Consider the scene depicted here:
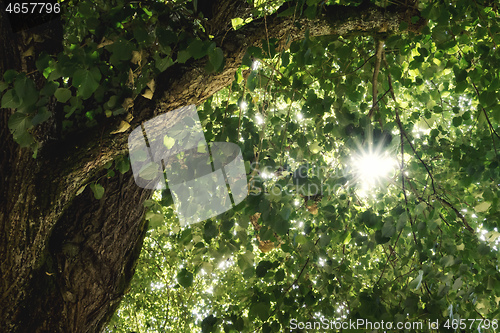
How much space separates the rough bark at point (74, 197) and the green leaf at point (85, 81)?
0.49 metres

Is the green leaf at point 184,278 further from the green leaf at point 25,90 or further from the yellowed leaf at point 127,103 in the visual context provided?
the green leaf at point 25,90

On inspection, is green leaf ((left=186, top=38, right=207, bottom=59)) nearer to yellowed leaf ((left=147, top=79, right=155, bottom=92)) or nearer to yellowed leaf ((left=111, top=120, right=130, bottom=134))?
yellowed leaf ((left=147, top=79, right=155, bottom=92))

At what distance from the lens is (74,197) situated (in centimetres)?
199

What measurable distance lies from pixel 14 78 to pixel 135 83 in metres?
0.55

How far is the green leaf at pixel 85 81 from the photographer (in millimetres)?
1262

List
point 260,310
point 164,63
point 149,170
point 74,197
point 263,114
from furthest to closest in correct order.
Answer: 1. point 74,197
2. point 263,114
3. point 149,170
4. point 260,310
5. point 164,63

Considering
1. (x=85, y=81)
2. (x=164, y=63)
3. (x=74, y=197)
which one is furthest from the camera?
(x=74, y=197)

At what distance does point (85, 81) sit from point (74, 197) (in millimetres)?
974

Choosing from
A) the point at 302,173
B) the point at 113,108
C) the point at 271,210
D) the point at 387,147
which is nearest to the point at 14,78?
the point at 113,108

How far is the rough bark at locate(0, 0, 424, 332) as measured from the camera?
5.74 feet

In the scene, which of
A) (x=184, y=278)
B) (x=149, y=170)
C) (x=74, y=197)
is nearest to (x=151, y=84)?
(x=149, y=170)

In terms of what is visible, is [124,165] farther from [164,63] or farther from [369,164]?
[369,164]

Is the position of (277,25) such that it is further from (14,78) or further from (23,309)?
(23,309)

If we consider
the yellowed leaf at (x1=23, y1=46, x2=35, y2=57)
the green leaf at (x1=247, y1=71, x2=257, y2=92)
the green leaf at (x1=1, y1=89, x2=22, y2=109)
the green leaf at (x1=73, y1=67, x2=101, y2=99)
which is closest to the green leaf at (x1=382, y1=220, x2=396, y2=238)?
the green leaf at (x1=247, y1=71, x2=257, y2=92)
